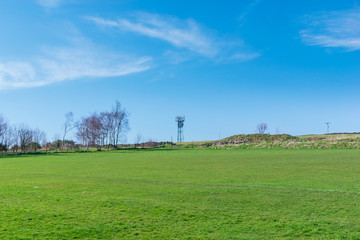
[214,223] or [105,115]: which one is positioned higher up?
[105,115]

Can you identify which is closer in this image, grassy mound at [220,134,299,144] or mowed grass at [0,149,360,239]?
mowed grass at [0,149,360,239]

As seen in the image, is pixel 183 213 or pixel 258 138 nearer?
pixel 183 213

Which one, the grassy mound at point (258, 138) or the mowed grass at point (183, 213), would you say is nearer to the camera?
the mowed grass at point (183, 213)

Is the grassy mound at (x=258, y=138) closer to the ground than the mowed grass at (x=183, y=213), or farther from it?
farther from it

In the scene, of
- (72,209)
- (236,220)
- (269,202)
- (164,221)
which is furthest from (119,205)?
(269,202)

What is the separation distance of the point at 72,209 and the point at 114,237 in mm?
2371

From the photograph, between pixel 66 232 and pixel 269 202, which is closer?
pixel 66 232

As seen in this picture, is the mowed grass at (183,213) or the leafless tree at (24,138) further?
the leafless tree at (24,138)

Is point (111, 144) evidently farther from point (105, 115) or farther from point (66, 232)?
point (66, 232)

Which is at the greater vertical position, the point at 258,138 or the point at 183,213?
the point at 258,138

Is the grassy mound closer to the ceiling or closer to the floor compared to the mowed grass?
closer to the ceiling

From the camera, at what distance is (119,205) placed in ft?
24.6

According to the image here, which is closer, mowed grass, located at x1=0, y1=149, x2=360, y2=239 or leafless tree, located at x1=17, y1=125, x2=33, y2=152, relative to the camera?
mowed grass, located at x1=0, y1=149, x2=360, y2=239

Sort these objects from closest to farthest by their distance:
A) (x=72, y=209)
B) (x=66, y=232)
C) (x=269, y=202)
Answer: (x=66, y=232) → (x=72, y=209) → (x=269, y=202)
